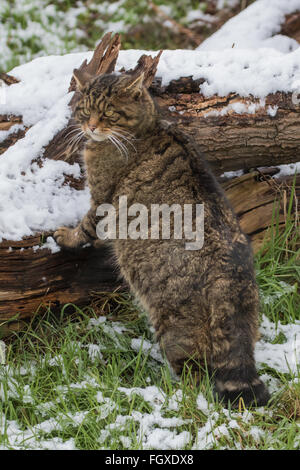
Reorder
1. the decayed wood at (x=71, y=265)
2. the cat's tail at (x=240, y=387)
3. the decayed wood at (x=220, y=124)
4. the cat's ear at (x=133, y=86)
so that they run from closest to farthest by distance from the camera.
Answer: the cat's tail at (x=240, y=387), the cat's ear at (x=133, y=86), the decayed wood at (x=71, y=265), the decayed wood at (x=220, y=124)

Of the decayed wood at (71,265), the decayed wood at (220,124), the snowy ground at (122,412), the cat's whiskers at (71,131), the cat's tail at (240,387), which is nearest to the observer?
the snowy ground at (122,412)

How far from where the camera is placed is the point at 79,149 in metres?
3.60

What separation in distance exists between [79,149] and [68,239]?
2.08ft

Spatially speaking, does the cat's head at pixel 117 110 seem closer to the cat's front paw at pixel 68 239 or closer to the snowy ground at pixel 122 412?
the cat's front paw at pixel 68 239

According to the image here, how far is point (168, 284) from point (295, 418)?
87cm

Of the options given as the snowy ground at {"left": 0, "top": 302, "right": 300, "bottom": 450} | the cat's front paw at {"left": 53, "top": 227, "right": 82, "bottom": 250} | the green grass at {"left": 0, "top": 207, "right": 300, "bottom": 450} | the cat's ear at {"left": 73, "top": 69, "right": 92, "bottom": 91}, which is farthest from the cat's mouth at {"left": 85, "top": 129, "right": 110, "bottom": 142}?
the snowy ground at {"left": 0, "top": 302, "right": 300, "bottom": 450}

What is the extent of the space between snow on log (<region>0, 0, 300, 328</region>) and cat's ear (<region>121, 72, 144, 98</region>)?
45 centimetres

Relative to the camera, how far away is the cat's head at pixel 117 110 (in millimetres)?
3148

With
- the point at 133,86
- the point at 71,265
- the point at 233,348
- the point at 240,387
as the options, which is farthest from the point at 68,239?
the point at 240,387

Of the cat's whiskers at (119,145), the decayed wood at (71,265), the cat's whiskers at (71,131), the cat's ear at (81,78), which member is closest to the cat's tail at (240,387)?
the decayed wood at (71,265)

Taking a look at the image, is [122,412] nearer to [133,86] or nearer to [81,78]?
[133,86]

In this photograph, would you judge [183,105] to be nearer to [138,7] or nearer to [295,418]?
[295,418]

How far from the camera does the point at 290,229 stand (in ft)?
12.2

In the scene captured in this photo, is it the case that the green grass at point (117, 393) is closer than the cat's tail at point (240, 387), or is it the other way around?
the green grass at point (117, 393)
